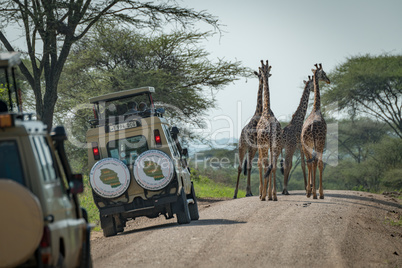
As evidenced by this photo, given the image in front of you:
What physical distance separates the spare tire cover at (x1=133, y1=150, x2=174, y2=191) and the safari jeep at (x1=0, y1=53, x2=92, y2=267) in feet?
13.8

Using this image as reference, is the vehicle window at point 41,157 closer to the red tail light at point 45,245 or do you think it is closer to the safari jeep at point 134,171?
the red tail light at point 45,245

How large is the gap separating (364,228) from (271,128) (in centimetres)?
683

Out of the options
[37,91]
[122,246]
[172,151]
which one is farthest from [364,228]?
[37,91]

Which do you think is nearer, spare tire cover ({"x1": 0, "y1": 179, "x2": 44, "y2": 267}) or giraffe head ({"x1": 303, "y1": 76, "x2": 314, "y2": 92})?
spare tire cover ({"x1": 0, "y1": 179, "x2": 44, "y2": 267})

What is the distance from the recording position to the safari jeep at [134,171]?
1099 cm

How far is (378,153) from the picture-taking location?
125 feet

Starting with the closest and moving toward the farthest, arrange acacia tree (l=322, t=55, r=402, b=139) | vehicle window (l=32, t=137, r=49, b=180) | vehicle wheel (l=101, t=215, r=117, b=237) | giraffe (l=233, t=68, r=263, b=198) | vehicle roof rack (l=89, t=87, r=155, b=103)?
vehicle window (l=32, t=137, r=49, b=180) < vehicle wheel (l=101, t=215, r=117, b=237) < vehicle roof rack (l=89, t=87, r=155, b=103) < giraffe (l=233, t=68, r=263, b=198) < acacia tree (l=322, t=55, r=402, b=139)

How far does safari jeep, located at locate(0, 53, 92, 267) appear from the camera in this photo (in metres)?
4.89

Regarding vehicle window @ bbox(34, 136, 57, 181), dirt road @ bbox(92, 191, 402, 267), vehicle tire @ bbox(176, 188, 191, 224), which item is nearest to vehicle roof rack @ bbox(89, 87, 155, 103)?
vehicle tire @ bbox(176, 188, 191, 224)

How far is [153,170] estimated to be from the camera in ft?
36.2

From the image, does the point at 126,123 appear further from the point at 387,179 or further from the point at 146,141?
the point at 387,179

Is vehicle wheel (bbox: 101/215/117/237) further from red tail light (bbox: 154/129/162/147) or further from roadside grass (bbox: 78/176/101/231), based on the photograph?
roadside grass (bbox: 78/176/101/231)

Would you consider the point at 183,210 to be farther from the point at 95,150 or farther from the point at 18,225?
the point at 18,225

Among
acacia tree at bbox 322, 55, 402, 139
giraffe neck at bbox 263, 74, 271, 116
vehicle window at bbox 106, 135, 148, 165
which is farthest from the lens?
acacia tree at bbox 322, 55, 402, 139
